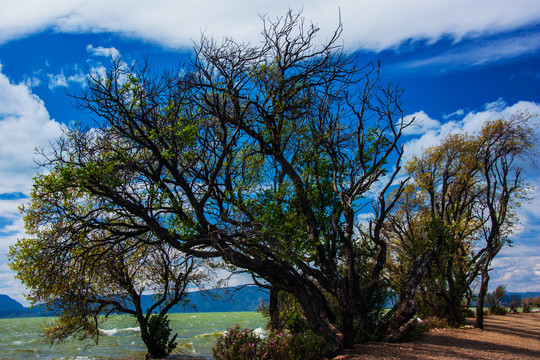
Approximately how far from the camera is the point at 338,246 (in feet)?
55.4

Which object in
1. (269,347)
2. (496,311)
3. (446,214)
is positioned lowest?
(496,311)

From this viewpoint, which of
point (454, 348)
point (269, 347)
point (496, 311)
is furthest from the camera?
point (496, 311)

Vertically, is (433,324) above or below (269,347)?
below

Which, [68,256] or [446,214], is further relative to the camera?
[446,214]

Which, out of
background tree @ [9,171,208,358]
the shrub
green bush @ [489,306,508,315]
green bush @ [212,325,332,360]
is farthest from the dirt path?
green bush @ [489,306,508,315]

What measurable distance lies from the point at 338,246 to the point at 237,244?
728cm

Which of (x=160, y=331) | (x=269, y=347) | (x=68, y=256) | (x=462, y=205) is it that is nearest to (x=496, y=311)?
(x=462, y=205)

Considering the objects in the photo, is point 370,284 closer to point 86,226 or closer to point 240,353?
point 240,353

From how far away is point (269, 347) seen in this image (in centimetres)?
1077

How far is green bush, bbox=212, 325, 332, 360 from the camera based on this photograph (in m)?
10.6

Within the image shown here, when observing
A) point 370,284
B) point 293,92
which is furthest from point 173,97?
point 370,284

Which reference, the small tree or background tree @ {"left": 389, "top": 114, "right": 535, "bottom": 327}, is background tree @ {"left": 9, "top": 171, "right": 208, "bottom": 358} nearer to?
background tree @ {"left": 389, "top": 114, "right": 535, "bottom": 327}

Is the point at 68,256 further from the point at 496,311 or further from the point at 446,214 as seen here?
the point at 496,311

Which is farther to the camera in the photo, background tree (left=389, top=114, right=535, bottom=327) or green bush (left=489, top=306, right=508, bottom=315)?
green bush (left=489, top=306, right=508, bottom=315)
